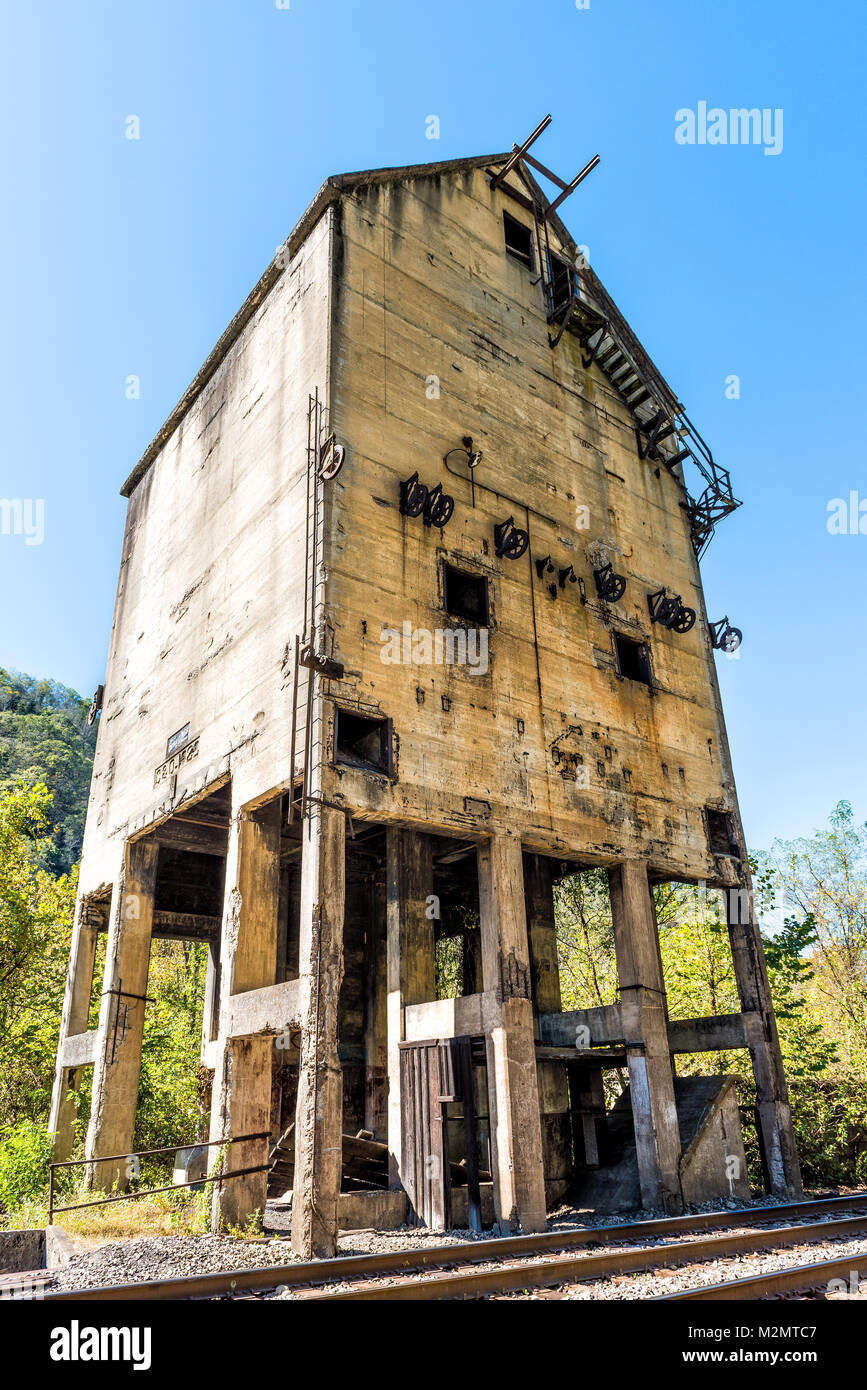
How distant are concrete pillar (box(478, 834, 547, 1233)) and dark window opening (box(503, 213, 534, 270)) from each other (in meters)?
13.7

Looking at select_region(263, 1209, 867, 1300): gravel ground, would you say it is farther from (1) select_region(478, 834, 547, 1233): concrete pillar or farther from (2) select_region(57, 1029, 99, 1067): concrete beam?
(2) select_region(57, 1029, 99, 1067): concrete beam

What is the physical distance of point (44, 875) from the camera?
26484 mm

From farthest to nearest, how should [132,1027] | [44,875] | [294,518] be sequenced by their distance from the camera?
[44,875] → [132,1027] → [294,518]

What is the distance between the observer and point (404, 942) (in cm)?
1432

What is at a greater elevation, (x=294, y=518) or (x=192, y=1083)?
(x=294, y=518)

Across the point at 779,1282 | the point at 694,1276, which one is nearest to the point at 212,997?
the point at 694,1276

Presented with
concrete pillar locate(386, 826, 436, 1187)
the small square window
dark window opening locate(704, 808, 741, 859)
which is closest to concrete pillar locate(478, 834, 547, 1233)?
concrete pillar locate(386, 826, 436, 1187)

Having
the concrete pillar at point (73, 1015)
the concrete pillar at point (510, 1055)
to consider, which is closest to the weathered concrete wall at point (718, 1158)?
the concrete pillar at point (510, 1055)

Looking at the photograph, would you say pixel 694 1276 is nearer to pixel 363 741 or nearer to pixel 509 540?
pixel 363 741

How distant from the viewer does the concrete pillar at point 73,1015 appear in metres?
17.5

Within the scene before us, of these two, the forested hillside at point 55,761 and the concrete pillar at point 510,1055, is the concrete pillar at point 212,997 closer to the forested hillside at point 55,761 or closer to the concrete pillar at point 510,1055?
the concrete pillar at point 510,1055
